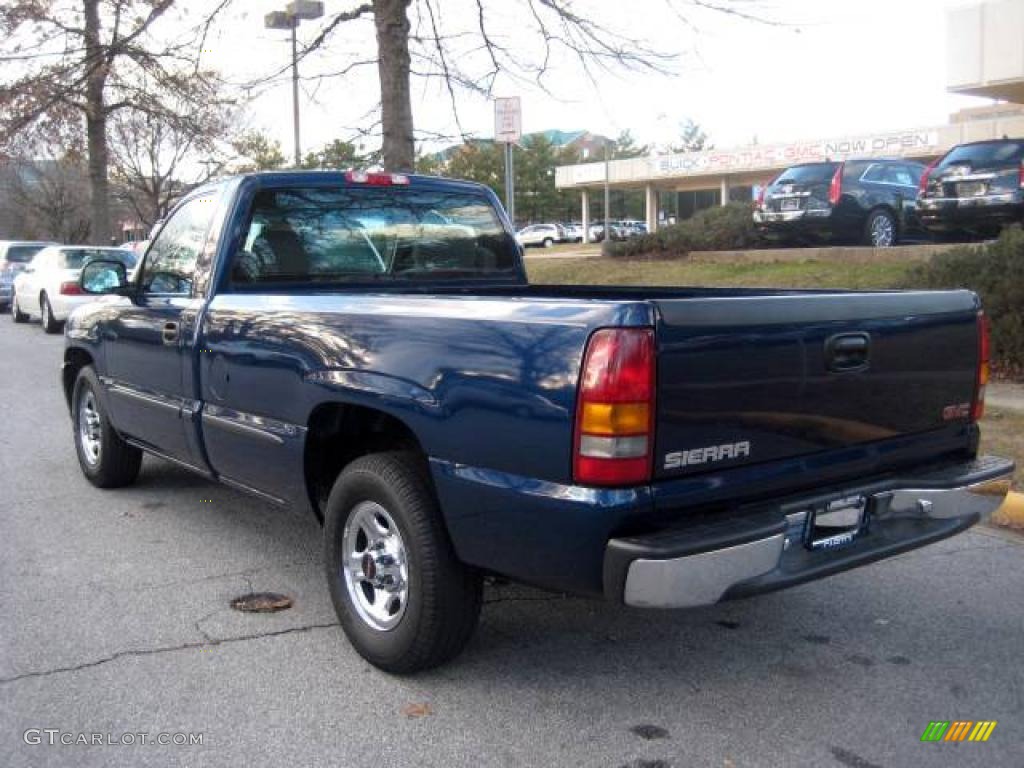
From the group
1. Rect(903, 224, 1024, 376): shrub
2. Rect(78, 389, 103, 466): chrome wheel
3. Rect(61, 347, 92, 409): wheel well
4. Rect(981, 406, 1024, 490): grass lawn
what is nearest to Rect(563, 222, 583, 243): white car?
Rect(903, 224, 1024, 376): shrub

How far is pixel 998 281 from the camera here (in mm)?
9305

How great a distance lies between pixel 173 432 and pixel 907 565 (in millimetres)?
3804

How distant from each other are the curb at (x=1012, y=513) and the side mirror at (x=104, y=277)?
5.10m

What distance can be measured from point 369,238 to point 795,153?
135ft

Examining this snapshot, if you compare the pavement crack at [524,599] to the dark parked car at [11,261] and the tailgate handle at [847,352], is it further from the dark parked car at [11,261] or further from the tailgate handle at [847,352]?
the dark parked car at [11,261]

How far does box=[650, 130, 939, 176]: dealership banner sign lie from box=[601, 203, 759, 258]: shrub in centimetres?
1995

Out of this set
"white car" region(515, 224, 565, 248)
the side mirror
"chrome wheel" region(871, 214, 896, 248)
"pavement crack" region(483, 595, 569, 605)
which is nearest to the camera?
"pavement crack" region(483, 595, 569, 605)

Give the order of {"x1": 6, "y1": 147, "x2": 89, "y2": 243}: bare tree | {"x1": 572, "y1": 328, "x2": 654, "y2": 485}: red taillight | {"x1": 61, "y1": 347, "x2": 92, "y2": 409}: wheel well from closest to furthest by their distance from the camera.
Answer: {"x1": 572, "y1": 328, "x2": 654, "y2": 485}: red taillight
{"x1": 61, "y1": 347, "x2": 92, "y2": 409}: wheel well
{"x1": 6, "y1": 147, "x2": 89, "y2": 243}: bare tree

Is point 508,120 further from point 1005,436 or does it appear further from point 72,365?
point 1005,436

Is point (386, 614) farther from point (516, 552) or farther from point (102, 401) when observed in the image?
point (102, 401)

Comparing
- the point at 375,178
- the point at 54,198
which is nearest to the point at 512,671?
the point at 375,178

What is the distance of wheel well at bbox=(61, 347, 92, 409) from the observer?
6.70m

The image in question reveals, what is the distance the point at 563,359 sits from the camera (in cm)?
308

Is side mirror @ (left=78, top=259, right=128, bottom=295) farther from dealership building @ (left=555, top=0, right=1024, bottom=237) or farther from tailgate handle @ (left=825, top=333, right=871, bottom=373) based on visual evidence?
dealership building @ (left=555, top=0, right=1024, bottom=237)
